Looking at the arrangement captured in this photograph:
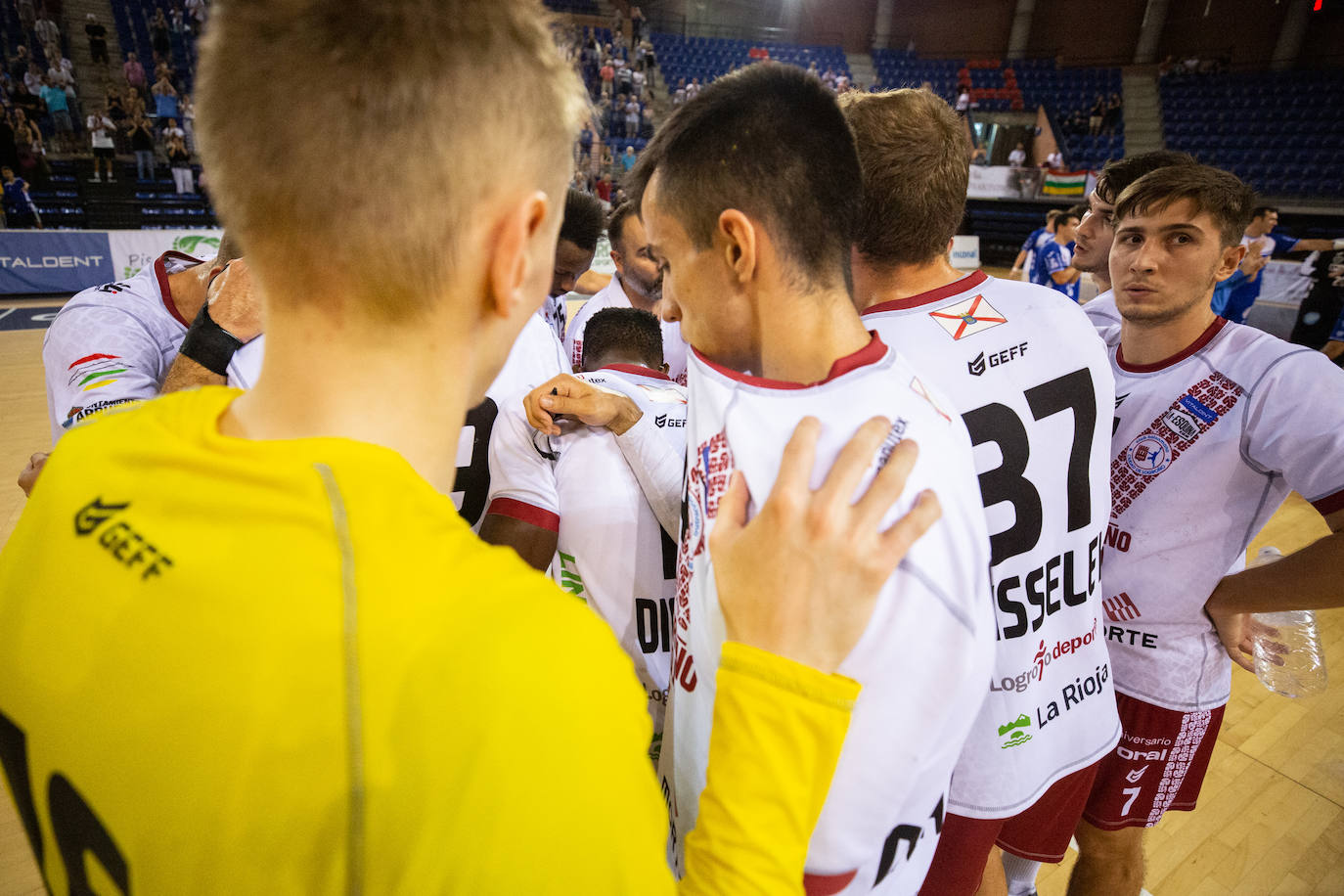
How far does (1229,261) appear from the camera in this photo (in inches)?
86.4

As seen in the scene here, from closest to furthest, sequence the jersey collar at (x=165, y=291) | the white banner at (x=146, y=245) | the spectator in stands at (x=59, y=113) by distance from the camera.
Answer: the jersey collar at (x=165, y=291) → the white banner at (x=146, y=245) → the spectator in stands at (x=59, y=113)

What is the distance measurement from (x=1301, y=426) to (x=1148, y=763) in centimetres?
110

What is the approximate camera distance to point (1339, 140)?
16.5 metres

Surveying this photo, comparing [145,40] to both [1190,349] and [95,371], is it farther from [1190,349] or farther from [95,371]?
[1190,349]

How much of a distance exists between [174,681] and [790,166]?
1041 mm

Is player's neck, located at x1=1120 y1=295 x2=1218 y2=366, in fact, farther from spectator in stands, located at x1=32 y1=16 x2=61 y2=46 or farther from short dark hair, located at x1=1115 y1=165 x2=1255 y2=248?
spectator in stands, located at x1=32 y1=16 x2=61 y2=46

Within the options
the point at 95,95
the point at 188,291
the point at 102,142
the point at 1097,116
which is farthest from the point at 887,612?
the point at 1097,116

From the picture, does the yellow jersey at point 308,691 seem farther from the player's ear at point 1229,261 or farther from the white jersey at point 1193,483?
the player's ear at point 1229,261

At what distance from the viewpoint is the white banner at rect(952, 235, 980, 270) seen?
17.3m

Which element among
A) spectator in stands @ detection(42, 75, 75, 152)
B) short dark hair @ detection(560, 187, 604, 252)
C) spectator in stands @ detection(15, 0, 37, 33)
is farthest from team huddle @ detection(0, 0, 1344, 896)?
spectator in stands @ detection(15, 0, 37, 33)

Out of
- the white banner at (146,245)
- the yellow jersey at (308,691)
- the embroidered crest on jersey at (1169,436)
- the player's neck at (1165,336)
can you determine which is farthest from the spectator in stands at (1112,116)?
the yellow jersey at (308,691)

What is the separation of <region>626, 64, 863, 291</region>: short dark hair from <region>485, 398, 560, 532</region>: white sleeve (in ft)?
2.79

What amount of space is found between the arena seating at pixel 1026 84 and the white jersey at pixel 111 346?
73.9 ft

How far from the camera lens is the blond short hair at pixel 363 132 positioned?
0.67 m
